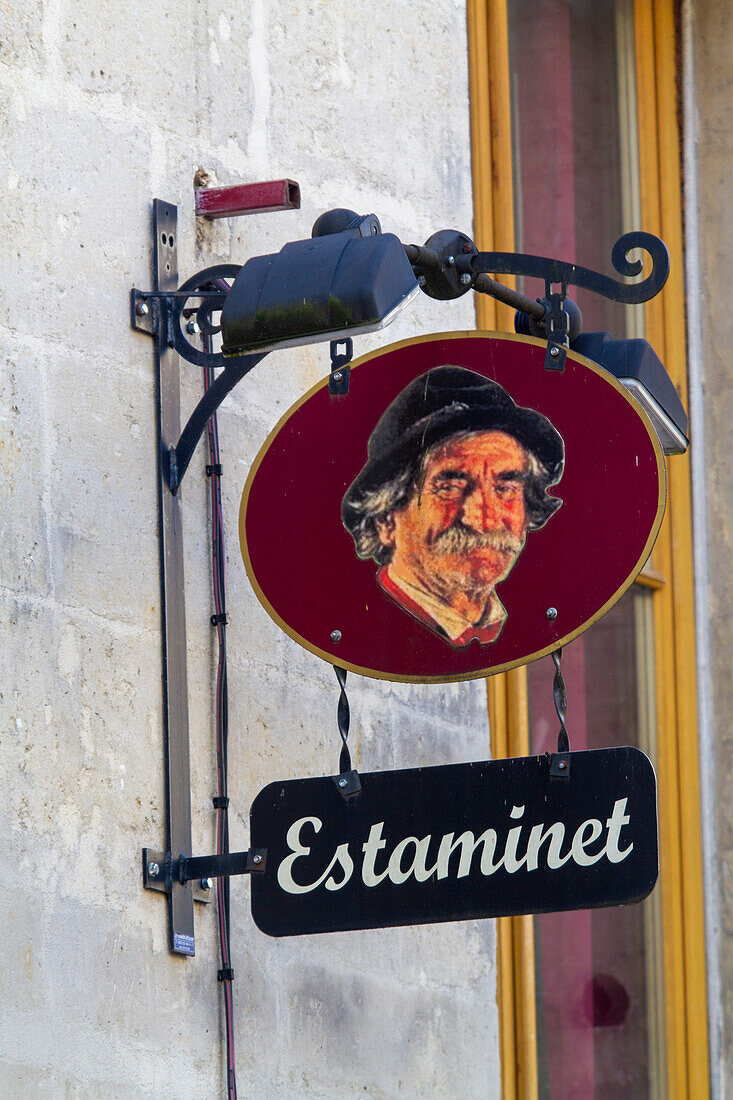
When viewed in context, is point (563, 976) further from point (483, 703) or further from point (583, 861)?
point (583, 861)

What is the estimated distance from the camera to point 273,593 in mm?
3168

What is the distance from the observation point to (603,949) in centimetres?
515

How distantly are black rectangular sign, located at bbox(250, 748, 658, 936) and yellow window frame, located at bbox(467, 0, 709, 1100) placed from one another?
66.6 inches

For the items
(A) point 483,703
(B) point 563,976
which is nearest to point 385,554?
(A) point 483,703

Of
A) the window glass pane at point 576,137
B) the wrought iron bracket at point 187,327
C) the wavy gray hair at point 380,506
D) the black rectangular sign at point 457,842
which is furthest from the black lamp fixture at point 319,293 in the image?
the window glass pane at point 576,137

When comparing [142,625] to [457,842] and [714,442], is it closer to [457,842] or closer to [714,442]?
[457,842]

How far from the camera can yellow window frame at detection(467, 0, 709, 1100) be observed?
4723 mm

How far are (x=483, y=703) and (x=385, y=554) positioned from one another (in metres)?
1.58

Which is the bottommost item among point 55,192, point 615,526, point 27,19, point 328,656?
point 328,656

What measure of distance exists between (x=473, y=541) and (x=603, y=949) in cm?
239

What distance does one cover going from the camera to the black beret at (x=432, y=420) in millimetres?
3115

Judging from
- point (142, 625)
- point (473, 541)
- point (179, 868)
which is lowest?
point (179, 868)

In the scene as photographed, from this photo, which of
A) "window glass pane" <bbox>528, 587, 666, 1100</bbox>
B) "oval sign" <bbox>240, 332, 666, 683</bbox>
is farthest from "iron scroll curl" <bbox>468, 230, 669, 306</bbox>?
"window glass pane" <bbox>528, 587, 666, 1100</bbox>

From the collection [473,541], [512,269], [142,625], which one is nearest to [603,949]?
[142,625]
